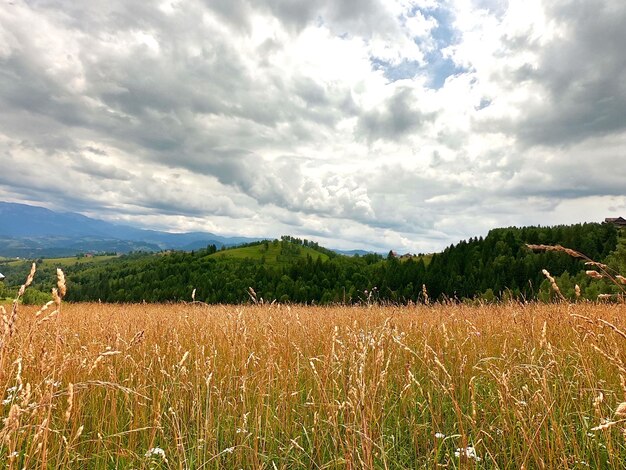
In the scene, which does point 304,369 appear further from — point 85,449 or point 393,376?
point 85,449

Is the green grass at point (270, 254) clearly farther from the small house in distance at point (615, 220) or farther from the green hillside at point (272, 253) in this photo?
the small house in distance at point (615, 220)

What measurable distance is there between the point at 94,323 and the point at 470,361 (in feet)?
23.1

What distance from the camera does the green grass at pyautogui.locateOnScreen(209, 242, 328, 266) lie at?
169 metres

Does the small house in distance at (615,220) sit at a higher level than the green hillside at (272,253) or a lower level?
higher

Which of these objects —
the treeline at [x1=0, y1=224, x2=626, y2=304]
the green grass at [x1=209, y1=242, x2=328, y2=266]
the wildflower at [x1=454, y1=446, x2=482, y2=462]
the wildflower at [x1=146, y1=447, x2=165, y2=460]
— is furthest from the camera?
the green grass at [x1=209, y1=242, x2=328, y2=266]

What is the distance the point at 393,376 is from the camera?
455cm

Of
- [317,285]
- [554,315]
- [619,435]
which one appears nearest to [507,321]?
[554,315]

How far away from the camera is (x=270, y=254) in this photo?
7190 inches

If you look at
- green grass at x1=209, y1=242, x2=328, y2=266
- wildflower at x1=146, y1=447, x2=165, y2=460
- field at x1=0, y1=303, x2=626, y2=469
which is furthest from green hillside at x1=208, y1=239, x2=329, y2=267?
wildflower at x1=146, y1=447, x2=165, y2=460

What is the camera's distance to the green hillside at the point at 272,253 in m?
168

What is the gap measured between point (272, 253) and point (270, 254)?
5.18ft

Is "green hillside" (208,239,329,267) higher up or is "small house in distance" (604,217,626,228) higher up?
"small house in distance" (604,217,626,228)

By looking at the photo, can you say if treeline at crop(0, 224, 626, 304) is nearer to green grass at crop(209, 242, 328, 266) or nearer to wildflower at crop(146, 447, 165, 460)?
green grass at crop(209, 242, 328, 266)

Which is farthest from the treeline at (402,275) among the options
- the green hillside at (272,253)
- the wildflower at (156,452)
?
the wildflower at (156,452)
